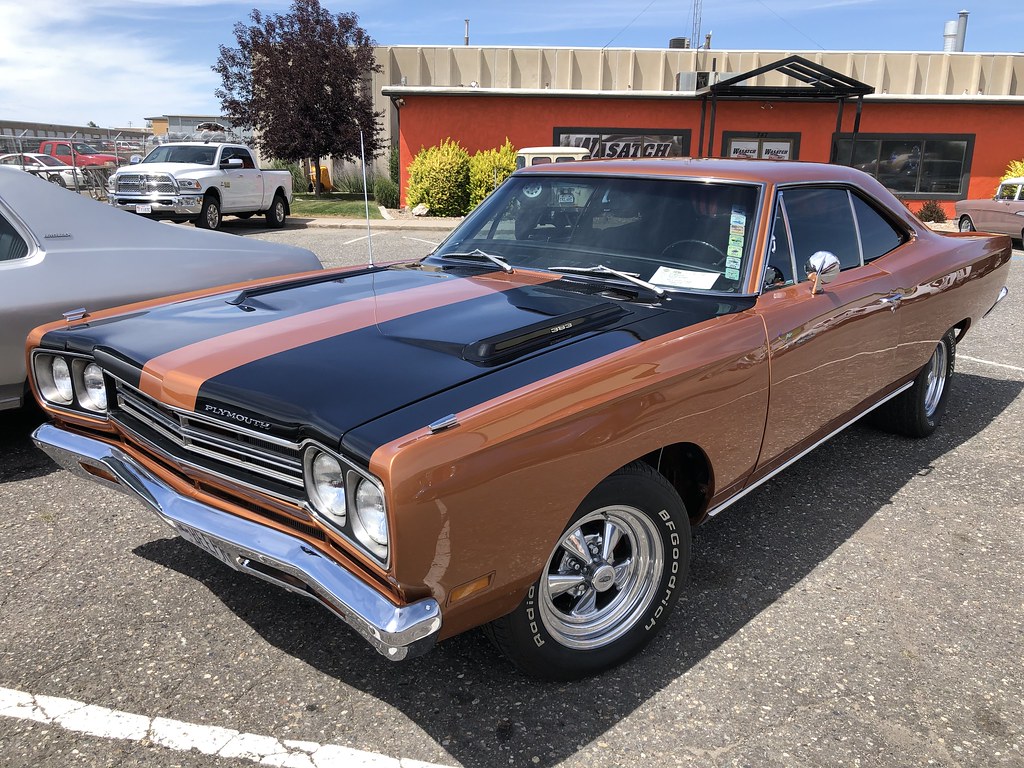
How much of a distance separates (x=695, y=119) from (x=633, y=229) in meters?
20.5

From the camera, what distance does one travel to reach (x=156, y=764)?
2.33 metres

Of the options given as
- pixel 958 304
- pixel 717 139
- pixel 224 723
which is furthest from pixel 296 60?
pixel 224 723

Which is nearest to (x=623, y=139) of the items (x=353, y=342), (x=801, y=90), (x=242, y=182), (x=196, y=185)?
(x=801, y=90)

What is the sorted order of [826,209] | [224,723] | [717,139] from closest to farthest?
1. [224,723]
2. [826,209]
3. [717,139]

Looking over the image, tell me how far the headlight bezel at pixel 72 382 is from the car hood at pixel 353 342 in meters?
0.06

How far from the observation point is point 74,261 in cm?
444

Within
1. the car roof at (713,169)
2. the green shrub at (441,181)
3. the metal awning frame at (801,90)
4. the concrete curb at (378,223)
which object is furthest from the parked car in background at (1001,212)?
the car roof at (713,169)

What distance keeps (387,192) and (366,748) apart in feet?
72.2

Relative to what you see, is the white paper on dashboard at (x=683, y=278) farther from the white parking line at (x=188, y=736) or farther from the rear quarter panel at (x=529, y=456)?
the white parking line at (x=188, y=736)

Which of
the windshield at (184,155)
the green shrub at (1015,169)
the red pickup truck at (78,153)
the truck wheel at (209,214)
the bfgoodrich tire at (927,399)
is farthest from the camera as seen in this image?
the red pickup truck at (78,153)

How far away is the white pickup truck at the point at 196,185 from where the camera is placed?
15.8 meters

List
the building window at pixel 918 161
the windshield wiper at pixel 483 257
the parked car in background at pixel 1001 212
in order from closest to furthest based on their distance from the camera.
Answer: the windshield wiper at pixel 483 257
the parked car in background at pixel 1001 212
the building window at pixel 918 161

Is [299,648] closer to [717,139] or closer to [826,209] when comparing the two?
[826,209]

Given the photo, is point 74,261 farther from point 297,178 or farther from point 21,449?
point 297,178
